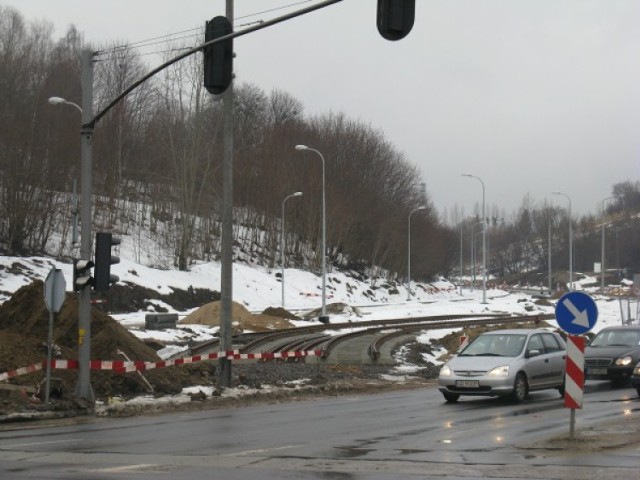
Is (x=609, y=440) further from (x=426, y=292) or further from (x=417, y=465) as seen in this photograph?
(x=426, y=292)

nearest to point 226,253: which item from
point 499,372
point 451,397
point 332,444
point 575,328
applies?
point 451,397

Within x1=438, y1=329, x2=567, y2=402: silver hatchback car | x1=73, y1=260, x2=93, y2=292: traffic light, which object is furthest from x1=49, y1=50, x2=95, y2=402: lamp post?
x1=438, y1=329, x2=567, y2=402: silver hatchback car

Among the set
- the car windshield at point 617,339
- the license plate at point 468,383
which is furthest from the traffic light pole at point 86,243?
the car windshield at point 617,339

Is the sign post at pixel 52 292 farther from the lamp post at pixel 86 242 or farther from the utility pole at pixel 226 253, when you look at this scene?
the utility pole at pixel 226 253

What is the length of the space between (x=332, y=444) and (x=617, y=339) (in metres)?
14.0

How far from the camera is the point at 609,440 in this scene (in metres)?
13.1

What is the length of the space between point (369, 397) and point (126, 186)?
58975 millimetres

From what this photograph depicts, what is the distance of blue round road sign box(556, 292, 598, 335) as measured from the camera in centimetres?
1312

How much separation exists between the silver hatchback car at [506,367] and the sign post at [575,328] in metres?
5.79

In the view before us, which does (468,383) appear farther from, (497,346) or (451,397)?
(497,346)

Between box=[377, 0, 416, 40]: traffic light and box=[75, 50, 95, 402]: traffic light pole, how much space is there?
9.93 meters

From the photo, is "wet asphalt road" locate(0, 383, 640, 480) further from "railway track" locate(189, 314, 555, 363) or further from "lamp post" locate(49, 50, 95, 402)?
"railway track" locate(189, 314, 555, 363)

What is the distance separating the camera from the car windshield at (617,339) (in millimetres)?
24459

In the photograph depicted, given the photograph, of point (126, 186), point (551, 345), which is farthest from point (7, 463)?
point (126, 186)
